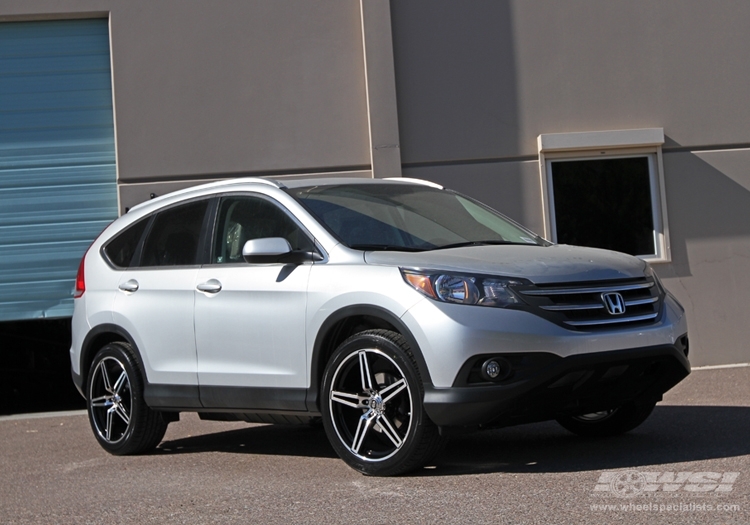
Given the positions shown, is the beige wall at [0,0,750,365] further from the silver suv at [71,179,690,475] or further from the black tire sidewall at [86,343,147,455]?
the black tire sidewall at [86,343,147,455]

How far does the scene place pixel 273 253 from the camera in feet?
20.6

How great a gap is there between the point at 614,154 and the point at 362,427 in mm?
7047

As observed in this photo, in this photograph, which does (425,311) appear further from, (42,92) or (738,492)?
(42,92)

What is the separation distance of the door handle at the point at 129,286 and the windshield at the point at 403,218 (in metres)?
1.43

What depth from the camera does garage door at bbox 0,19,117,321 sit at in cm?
1166

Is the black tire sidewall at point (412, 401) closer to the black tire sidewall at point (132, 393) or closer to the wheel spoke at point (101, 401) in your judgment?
the black tire sidewall at point (132, 393)

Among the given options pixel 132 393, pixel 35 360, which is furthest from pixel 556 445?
pixel 35 360

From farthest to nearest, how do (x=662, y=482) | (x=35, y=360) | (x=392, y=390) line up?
(x=35, y=360) → (x=392, y=390) → (x=662, y=482)

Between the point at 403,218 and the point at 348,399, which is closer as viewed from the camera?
the point at 348,399

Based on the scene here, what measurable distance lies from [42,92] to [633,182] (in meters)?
6.66

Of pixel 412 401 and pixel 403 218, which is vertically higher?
pixel 403 218

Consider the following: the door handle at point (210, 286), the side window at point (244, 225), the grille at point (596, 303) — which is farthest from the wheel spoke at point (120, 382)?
the grille at point (596, 303)

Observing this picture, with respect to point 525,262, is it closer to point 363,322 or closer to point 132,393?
point 363,322

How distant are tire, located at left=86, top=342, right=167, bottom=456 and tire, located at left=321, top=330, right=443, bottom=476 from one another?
188cm
